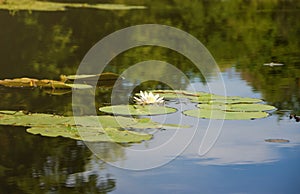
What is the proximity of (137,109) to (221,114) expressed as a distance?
0.56m

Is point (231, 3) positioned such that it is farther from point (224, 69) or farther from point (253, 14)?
point (224, 69)

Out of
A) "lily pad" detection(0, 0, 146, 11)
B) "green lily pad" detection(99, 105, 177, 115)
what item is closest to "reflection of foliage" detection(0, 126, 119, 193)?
"green lily pad" detection(99, 105, 177, 115)

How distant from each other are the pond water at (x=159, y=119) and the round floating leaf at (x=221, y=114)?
38 mm

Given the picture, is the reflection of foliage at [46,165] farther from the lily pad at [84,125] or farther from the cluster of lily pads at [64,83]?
the cluster of lily pads at [64,83]

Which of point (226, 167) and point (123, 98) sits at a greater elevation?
point (123, 98)

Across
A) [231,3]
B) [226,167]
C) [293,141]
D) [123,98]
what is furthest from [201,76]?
[231,3]

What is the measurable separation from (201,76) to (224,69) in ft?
1.87

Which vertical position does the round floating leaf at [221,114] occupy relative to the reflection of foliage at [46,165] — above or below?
above

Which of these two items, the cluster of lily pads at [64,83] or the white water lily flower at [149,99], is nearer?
the white water lily flower at [149,99]

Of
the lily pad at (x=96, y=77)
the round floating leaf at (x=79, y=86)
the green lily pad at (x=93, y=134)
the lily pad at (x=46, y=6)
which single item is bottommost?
the green lily pad at (x=93, y=134)

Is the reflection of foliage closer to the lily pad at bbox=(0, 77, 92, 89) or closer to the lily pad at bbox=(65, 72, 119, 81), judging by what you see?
the lily pad at bbox=(0, 77, 92, 89)

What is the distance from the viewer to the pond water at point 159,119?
326 cm

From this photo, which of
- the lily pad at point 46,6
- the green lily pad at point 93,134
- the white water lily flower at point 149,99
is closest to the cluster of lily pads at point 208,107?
the white water lily flower at point 149,99

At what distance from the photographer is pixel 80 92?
518 cm
